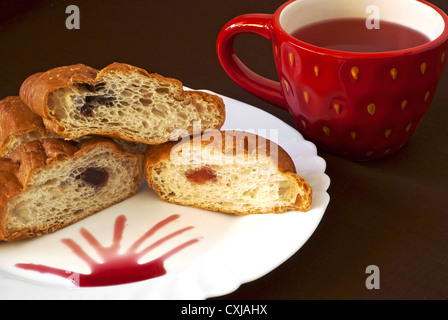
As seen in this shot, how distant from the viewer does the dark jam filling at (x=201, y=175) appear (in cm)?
173

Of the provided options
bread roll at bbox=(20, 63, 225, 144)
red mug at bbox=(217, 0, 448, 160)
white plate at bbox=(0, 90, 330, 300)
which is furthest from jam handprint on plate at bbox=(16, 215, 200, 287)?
red mug at bbox=(217, 0, 448, 160)

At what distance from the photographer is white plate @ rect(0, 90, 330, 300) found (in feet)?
4.64

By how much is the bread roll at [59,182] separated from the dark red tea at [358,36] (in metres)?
0.63

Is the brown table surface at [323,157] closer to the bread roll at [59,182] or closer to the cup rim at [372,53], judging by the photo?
the cup rim at [372,53]

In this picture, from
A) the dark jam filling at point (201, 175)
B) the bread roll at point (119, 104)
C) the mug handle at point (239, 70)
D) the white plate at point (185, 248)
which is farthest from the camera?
the mug handle at point (239, 70)

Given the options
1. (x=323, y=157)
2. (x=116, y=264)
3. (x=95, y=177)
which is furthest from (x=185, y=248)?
(x=323, y=157)

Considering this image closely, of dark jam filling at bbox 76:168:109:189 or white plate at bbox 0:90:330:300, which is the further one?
dark jam filling at bbox 76:168:109:189

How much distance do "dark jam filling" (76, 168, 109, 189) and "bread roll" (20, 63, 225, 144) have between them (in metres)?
0.14

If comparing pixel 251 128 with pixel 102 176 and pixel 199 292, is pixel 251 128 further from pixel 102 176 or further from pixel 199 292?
pixel 199 292

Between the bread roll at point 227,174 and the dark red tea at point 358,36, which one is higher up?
the dark red tea at point 358,36

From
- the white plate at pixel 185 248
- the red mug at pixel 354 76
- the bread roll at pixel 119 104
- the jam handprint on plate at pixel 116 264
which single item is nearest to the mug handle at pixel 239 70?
the red mug at pixel 354 76

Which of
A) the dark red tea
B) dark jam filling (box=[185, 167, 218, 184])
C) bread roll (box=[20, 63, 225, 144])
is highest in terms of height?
the dark red tea

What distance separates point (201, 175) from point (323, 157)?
0.40 meters

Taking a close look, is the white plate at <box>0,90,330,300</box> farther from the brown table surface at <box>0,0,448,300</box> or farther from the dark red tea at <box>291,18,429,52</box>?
the dark red tea at <box>291,18,429,52</box>
